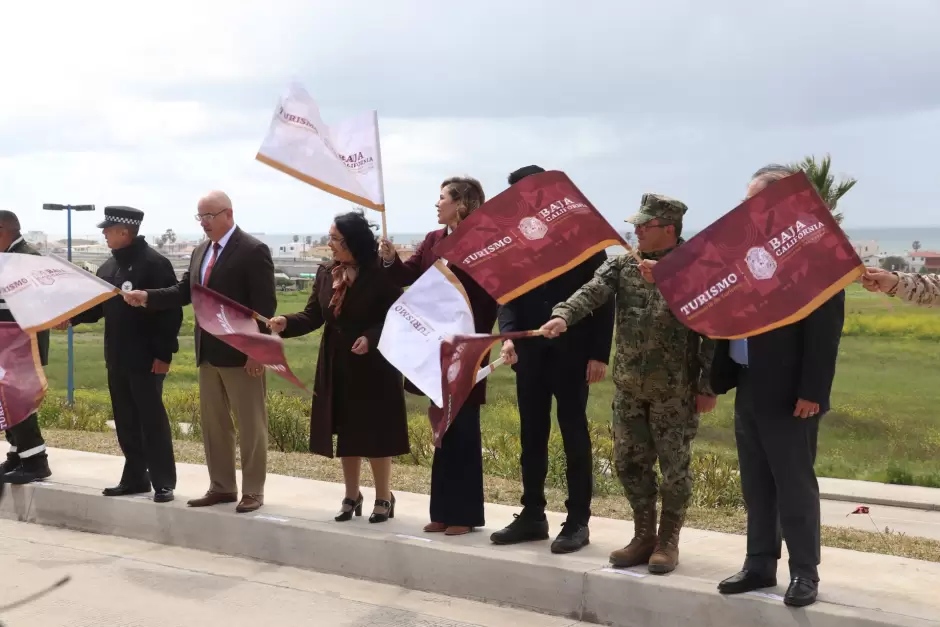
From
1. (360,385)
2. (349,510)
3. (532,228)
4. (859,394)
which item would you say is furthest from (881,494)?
(859,394)

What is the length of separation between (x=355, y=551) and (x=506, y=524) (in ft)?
3.28

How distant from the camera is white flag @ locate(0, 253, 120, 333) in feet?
27.0

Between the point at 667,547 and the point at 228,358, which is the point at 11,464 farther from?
the point at 667,547

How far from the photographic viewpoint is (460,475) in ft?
23.3

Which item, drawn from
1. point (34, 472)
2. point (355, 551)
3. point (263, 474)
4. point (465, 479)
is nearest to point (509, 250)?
point (465, 479)

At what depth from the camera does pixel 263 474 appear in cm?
805

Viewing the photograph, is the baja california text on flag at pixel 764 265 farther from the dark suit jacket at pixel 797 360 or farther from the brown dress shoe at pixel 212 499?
the brown dress shoe at pixel 212 499

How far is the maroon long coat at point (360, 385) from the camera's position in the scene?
7441 mm

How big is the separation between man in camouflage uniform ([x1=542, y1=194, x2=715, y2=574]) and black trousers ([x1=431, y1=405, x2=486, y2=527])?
1152mm

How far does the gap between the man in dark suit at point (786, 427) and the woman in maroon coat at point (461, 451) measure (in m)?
1.86

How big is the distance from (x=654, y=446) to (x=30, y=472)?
5.36 metres

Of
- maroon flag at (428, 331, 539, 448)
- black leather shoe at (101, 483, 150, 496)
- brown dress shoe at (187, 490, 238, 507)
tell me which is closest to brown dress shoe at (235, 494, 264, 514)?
brown dress shoe at (187, 490, 238, 507)

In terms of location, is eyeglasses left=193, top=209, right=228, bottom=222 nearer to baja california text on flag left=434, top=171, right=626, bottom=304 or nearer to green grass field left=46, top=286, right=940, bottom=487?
baja california text on flag left=434, top=171, right=626, bottom=304

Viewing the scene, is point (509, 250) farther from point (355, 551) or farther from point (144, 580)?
point (144, 580)
